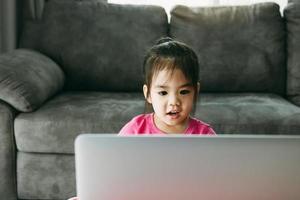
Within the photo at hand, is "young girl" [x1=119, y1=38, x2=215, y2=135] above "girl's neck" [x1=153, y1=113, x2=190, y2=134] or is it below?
above

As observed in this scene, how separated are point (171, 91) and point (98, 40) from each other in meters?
1.45

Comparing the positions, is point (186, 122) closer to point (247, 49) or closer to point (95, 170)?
point (95, 170)

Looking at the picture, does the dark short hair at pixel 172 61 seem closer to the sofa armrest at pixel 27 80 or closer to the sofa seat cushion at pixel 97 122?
the sofa seat cushion at pixel 97 122

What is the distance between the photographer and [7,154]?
79.6 inches

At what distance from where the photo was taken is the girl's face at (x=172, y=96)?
1.25m

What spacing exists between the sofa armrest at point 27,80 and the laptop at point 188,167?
1375 millimetres

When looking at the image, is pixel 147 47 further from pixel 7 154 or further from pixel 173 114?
pixel 173 114

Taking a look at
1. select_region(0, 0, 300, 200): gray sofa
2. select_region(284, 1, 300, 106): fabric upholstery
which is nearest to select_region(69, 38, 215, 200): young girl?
select_region(0, 0, 300, 200): gray sofa

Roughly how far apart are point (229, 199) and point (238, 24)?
205 cm

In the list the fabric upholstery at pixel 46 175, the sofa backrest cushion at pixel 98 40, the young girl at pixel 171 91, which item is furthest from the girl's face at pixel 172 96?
the sofa backrest cushion at pixel 98 40

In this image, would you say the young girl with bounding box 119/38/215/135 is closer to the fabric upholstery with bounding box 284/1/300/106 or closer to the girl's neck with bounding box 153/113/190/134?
the girl's neck with bounding box 153/113/190/134

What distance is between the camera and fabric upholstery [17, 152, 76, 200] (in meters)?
2.04

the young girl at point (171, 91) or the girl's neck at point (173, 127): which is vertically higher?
the young girl at point (171, 91)

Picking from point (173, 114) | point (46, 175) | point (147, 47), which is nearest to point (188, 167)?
point (173, 114)
